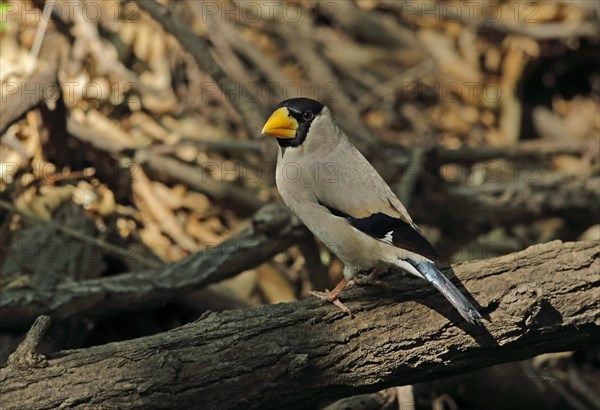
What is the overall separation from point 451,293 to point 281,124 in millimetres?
1314

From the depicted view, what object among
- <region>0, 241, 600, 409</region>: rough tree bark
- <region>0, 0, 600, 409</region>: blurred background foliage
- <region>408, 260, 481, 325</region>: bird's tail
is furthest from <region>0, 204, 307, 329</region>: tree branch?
<region>408, 260, 481, 325</region>: bird's tail

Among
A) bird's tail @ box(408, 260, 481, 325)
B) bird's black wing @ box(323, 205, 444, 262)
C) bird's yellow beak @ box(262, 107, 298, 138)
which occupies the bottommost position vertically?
bird's tail @ box(408, 260, 481, 325)

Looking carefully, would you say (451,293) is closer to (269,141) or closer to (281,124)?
(281,124)

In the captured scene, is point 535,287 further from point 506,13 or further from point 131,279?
point 506,13

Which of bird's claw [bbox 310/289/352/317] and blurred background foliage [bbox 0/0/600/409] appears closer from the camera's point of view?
bird's claw [bbox 310/289/352/317]

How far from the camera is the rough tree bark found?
127 inches

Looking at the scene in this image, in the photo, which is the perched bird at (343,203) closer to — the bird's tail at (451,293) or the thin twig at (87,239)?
the bird's tail at (451,293)

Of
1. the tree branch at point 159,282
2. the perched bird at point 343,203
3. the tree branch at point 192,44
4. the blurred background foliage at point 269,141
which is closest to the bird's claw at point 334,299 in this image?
the perched bird at point 343,203

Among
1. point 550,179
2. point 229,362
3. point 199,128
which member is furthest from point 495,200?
point 229,362

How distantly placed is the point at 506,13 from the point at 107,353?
565 cm

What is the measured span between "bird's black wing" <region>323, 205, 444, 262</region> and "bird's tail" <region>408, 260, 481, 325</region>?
0.06 m

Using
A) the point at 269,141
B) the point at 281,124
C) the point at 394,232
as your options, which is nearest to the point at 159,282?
the point at 281,124

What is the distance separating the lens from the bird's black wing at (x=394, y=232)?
12.0ft

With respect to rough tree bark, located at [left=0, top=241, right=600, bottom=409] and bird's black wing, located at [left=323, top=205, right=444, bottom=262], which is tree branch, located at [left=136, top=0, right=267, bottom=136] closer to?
bird's black wing, located at [left=323, top=205, right=444, bottom=262]
